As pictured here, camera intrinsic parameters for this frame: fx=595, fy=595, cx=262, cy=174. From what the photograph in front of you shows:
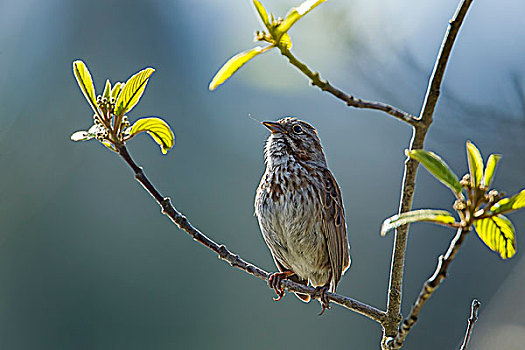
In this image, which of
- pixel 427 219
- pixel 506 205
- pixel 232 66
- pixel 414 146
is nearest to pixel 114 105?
pixel 232 66

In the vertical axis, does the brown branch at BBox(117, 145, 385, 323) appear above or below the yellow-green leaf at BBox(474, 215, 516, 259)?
below

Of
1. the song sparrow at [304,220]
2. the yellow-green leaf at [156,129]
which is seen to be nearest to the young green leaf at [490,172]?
the yellow-green leaf at [156,129]

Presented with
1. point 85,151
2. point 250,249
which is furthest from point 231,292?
point 85,151

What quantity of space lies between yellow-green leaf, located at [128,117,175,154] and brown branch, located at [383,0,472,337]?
25.3 inches

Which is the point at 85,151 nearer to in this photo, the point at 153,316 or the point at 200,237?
the point at 153,316

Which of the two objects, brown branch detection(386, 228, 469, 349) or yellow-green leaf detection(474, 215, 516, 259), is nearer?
brown branch detection(386, 228, 469, 349)

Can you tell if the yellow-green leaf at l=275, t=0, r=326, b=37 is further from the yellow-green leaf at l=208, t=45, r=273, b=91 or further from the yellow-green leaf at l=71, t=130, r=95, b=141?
the yellow-green leaf at l=71, t=130, r=95, b=141

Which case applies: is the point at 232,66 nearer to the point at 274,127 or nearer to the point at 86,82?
the point at 86,82

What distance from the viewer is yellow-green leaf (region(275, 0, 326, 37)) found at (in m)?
1.16

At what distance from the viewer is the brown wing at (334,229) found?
10.0ft

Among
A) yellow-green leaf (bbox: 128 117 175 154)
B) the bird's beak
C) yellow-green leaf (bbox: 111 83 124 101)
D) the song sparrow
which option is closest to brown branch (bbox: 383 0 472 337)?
yellow-green leaf (bbox: 128 117 175 154)

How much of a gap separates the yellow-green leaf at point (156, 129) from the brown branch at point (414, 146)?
642mm

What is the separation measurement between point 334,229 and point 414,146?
1839mm

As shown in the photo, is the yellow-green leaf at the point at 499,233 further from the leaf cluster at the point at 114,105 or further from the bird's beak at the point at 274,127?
the bird's beak at the point at 274,127
